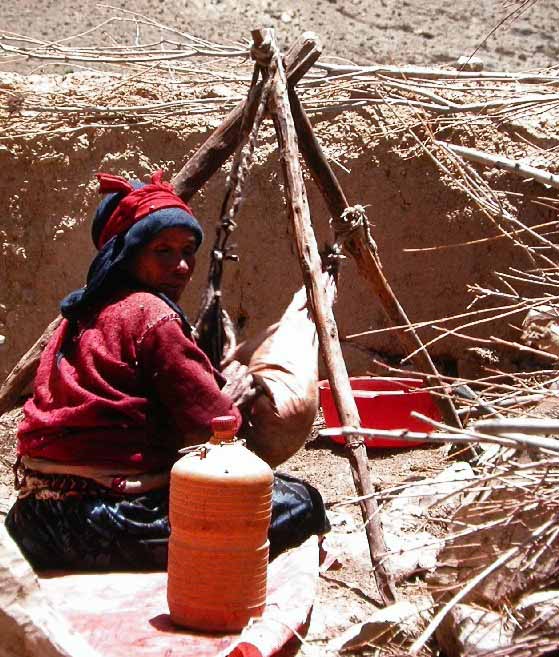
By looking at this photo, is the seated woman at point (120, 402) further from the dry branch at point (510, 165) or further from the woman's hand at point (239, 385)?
the dry branch at point (510, 165)

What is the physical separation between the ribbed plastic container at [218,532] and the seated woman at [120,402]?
407mm

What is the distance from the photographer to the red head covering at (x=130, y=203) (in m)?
3.66

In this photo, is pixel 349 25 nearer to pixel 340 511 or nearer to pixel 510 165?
pixel 340 511

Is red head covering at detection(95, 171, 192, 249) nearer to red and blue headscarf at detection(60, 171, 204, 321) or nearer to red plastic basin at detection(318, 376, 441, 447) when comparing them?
red and blue headscarf at detection(60, 171, 204, 321)

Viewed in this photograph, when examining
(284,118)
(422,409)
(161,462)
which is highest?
(284,118)

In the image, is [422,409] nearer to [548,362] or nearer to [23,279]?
[548,362]

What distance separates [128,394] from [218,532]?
624 mm

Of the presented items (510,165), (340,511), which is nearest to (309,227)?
(340,511)

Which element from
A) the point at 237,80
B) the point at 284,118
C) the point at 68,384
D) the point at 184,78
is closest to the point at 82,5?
the point at 184,78

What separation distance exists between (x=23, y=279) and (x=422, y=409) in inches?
90.5

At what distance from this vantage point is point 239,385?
12.3 ft

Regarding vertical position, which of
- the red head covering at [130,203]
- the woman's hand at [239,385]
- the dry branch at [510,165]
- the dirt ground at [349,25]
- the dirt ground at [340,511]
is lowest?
the dirt ground at [340,511]

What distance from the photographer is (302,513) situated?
3865 millimetres

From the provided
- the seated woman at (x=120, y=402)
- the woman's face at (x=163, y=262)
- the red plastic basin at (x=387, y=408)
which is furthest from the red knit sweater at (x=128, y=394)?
the red plastic basin at (x=387, y=408)
